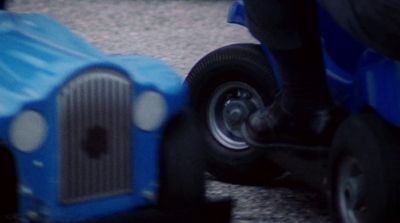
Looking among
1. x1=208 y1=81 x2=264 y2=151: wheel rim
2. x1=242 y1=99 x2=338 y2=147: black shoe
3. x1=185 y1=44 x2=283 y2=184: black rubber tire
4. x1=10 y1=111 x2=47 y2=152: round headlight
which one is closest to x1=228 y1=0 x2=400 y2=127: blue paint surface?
x1=242 y1=99 x2=338 y2=147: black shoe

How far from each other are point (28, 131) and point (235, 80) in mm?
1892

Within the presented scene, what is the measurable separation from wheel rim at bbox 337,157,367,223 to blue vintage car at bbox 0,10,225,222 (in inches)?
23.0

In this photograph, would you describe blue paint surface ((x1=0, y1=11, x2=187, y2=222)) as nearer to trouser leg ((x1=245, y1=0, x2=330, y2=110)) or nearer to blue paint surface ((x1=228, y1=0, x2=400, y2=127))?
trouser leg ((x1=245, y1=0, x2=330, y2=110))

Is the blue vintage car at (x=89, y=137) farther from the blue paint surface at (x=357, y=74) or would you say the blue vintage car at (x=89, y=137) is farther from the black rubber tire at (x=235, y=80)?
the black rubber tire at (x=235, y=80)

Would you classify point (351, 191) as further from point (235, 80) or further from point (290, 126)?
point (235, 80)

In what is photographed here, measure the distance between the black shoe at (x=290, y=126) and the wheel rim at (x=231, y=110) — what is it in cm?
40

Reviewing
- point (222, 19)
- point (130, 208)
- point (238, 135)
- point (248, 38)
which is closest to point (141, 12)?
point (222, 19)

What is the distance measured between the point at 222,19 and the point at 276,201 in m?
4.51

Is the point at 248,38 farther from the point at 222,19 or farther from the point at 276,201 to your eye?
the point at 276,201

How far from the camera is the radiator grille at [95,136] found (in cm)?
412

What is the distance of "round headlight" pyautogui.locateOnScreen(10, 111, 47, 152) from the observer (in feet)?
13.1

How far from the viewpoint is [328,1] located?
4477mm

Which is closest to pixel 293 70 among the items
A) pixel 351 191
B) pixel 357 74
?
pixel 357 74

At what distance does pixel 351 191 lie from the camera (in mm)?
4590
